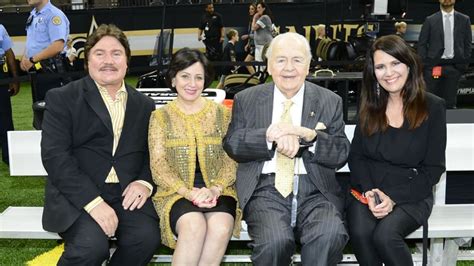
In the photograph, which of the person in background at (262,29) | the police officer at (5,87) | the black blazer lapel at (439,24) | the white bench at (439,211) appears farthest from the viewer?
the person in background at (262,29)

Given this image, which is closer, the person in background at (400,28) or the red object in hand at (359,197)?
the red object in hand at (359,197)

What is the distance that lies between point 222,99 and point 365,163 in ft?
4.13

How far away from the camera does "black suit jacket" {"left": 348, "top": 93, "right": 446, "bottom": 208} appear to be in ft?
11.3

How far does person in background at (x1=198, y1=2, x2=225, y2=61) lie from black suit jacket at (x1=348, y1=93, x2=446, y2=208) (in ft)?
37.6

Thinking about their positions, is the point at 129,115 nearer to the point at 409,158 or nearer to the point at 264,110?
the point at 264,110


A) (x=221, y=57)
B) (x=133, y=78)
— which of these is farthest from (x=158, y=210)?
(x=133, y=78)

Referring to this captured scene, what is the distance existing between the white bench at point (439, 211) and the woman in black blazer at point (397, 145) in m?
0.24

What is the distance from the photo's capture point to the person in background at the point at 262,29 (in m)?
12.9

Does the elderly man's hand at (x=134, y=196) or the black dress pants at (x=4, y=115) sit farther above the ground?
the elderly man's hand at (x=134, y=196)

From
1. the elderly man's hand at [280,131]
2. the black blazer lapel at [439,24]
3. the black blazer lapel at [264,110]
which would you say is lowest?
the elderly man's hand at [280,131]

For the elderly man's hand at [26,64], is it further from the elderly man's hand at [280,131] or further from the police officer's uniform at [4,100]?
the elderly man's hand at [280,131]

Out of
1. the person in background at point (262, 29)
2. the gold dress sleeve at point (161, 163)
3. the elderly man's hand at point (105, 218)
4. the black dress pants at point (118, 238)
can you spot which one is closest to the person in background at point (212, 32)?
the person in background at point (262, 29)

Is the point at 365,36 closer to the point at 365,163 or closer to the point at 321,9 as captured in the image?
the point at 321,9

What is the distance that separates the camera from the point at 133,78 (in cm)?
1579
